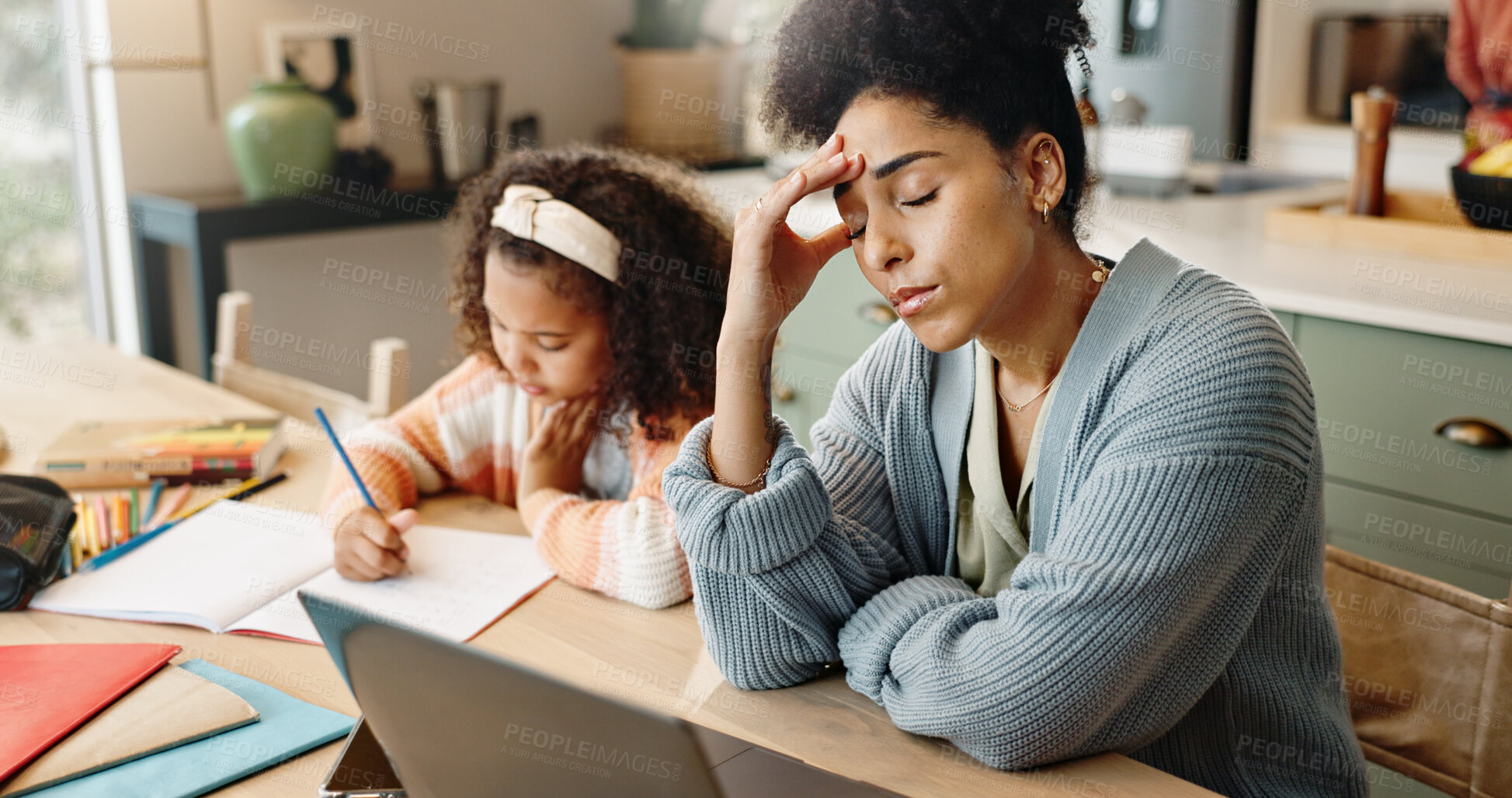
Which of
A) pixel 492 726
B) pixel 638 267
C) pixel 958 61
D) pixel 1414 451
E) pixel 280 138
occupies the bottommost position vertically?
pixel 1414 451

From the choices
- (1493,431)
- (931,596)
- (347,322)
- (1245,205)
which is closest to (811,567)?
(931,596)

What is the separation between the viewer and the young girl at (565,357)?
137 centimetres

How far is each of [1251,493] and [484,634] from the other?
2.22 feet

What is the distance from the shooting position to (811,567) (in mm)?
980

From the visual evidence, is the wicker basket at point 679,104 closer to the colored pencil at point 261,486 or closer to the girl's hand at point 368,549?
the colored pencil at point 261,486

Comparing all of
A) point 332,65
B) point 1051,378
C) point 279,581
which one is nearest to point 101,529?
point 279,581

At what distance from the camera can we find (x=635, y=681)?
1029 millimetres

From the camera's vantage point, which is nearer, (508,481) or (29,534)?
(29,534)

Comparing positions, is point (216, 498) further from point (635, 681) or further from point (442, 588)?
point (635, 681)

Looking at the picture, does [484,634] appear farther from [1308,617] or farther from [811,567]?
[1308,617]

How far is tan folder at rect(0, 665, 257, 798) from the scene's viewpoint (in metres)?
0.89

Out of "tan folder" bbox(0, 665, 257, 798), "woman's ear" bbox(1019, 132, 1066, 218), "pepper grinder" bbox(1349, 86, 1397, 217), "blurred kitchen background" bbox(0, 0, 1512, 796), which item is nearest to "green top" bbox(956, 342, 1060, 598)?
"woman's ear" bbox(1019, 132, 1066, 218)

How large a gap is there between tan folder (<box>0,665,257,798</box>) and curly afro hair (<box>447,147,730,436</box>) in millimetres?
565

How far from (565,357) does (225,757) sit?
24.4 inches
